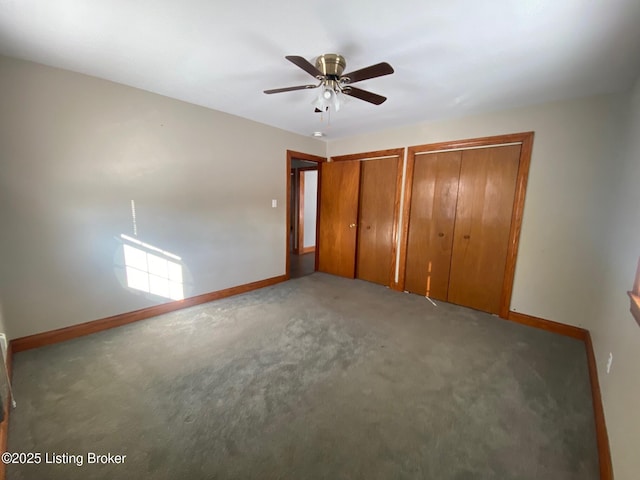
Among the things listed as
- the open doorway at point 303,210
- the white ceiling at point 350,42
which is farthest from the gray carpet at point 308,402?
the open doorway at point 303,210

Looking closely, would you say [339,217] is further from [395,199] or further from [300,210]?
[300,210]

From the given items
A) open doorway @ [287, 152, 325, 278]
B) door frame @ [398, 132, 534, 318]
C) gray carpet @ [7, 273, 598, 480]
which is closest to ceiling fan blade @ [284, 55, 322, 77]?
gray carpet @ [7, 273, 598, 480]

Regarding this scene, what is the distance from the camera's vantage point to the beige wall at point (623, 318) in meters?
1.09

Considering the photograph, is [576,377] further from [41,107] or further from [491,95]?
[41,107]

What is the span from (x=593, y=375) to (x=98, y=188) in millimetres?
4330

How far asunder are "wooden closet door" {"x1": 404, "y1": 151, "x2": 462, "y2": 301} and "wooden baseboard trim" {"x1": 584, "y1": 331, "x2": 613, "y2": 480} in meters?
1.59

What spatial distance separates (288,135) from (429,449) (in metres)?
3.85

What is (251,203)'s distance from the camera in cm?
360

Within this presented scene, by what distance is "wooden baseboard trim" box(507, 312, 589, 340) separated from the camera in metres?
2.55

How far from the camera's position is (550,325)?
8.83ft

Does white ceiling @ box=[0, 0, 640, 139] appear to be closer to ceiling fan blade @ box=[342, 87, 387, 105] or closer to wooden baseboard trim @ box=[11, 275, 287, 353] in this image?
ceiling fan blade @ box=[342, 87, 387, 105]

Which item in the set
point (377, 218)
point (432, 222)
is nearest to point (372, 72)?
point (432, 222)

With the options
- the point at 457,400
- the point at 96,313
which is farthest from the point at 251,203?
the point at 457,400

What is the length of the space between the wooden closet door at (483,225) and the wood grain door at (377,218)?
92 cm
